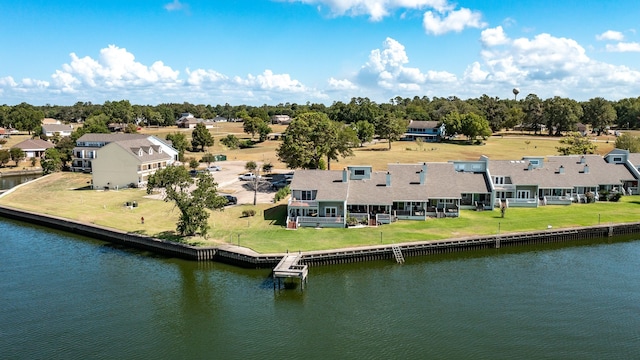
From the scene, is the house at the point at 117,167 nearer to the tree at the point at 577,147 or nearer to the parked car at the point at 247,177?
the parked car at the point at 247,177

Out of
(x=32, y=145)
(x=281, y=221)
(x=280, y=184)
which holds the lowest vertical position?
(x=281, y=221)

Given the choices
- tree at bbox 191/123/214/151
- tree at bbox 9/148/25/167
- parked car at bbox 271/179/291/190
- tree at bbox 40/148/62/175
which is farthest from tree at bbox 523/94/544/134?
tree at bbox 9/148/25/167

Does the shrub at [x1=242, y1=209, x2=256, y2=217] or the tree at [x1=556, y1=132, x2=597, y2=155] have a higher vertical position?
the tree at [x1=556, y1=132, x2=597, y2=155]

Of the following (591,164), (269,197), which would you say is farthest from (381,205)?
(591,164)

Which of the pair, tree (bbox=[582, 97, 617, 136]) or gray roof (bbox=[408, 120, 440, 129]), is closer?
gray roof (bbox=[408, 120, 440, 129])

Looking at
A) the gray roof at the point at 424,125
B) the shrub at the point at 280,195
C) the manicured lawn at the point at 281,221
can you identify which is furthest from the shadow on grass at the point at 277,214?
the gray roof at the point at 424,125

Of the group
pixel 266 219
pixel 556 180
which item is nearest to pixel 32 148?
pixel 266 219

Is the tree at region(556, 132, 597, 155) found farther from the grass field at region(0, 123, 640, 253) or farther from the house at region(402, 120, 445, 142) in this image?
the house at region(402, 120, 445, 142)

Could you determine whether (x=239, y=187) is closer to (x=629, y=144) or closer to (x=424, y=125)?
(x=629, y=144)
